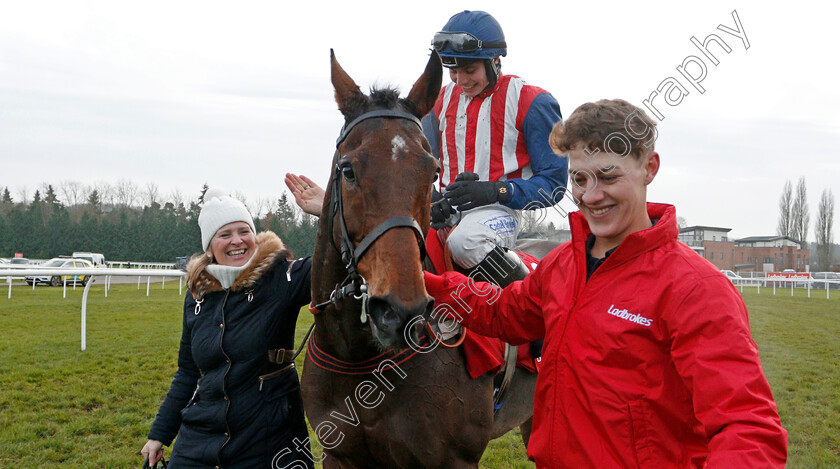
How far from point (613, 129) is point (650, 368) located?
690mm

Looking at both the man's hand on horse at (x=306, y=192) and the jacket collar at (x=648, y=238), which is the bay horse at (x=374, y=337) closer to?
the man's hand on horse at (x=306, y=192)

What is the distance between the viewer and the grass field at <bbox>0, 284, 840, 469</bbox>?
5.02 meters

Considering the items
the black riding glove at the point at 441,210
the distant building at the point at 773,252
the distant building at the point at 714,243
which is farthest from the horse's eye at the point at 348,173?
the distant building at the point at 773,252

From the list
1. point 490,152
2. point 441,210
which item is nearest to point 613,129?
point 441,210

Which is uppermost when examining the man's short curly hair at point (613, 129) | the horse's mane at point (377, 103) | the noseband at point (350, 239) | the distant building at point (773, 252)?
the horse's mane at point (377, 103)

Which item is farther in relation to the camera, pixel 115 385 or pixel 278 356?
pixel 115 385

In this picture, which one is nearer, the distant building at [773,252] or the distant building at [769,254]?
the distant building at [769,254]

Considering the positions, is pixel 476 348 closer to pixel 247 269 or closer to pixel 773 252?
pixel 247 269

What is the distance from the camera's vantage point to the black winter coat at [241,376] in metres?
2.70

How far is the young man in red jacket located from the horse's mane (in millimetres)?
747

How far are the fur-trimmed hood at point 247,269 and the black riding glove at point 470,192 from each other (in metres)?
1.04

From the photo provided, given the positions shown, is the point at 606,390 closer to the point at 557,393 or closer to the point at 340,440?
the point at 557,393

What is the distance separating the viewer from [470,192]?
2531 millimetres

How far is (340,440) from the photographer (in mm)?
2402
